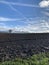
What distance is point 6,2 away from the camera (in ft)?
8.49

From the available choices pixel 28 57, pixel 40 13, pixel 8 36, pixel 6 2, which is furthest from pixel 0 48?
pixel 40 13

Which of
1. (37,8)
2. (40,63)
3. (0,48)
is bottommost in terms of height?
(40,63)

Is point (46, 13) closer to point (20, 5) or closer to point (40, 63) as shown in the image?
point (20, 5)

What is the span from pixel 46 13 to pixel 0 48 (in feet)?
2.77

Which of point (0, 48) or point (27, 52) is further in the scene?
point (27, 52)

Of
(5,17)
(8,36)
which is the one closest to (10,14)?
(5,17)

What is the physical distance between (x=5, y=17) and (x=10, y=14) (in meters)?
0.07

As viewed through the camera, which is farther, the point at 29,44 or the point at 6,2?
the point at 29,44

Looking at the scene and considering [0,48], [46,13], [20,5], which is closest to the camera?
[0,48]

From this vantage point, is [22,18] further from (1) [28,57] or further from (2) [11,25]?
(1) [28,57]

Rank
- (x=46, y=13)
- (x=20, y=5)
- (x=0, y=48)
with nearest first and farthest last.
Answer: (x=0, y=48)
(x=20, y=5)
(x=46, y=13)

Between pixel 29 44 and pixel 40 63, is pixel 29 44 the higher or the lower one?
the higher one

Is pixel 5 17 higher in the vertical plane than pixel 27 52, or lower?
higher

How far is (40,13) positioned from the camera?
286 cm
